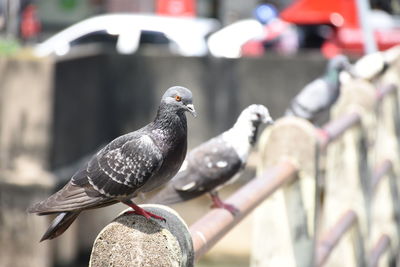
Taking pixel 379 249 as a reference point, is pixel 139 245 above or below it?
above

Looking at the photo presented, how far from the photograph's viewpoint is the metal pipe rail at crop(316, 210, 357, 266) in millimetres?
4411

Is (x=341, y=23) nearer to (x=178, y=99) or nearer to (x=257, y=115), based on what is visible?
(x=257, y=115)

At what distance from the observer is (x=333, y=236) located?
4.65 meters

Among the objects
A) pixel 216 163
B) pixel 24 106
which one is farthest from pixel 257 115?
pixel 24 106

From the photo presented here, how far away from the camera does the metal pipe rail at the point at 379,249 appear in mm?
5900

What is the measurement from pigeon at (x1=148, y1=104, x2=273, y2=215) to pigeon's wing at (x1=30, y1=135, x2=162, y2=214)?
1546 mm

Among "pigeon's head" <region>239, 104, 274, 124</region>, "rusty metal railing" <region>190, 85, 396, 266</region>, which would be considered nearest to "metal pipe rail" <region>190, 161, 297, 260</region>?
"rusty metal railing" <region>190, 85, 396, 266</region>

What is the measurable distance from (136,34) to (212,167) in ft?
38.8

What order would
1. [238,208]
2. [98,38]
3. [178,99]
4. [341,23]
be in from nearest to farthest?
[178,99], [238,208], [341,23], [98,38]

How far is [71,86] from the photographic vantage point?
11328 millimetres

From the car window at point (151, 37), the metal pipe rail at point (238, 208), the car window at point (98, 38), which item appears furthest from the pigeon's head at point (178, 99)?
the car window at point (98, 38)

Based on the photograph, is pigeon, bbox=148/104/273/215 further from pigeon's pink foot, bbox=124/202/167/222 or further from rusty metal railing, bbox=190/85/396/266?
pigeon's pink foot, bbox=124/202/167/222

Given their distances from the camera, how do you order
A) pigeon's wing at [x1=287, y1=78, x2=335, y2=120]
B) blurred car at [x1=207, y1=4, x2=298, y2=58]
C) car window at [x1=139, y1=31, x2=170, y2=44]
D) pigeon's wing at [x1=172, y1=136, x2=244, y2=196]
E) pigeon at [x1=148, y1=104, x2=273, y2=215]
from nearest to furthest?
pigeon at [x1=148, y1=104, x2=273, y2=215]
pigeon's wing at [x1=172, y1=136, x2=244, y2=196]
pigeon's wing at [x1=287, y1=78, x2=335, y2=120]
blurred car at [x1=207, y1=4, x2=298, y2=58]
car window at [x1=139, y1=31, x2=170, y2=44]

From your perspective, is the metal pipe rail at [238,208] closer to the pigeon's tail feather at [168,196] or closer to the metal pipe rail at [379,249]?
the pigeon's tail feather at [168,196]
